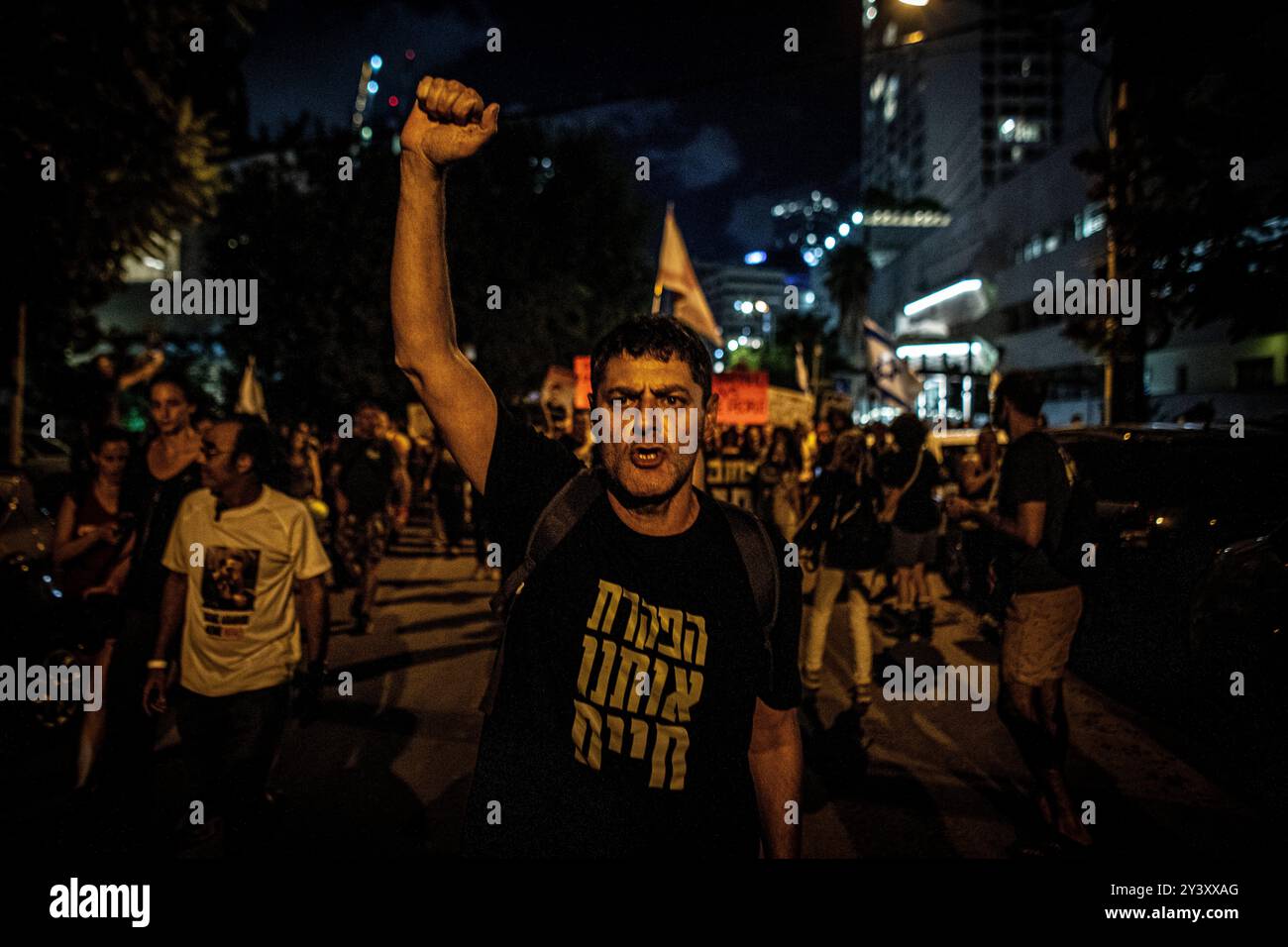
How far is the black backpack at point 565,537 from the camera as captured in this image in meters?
1.91

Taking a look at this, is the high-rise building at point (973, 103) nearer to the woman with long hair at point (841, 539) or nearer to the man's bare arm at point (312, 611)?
the woman with long hair at point (841, 539)

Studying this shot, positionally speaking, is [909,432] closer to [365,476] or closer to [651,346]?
[365,476]

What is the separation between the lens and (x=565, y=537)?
6.33 feet

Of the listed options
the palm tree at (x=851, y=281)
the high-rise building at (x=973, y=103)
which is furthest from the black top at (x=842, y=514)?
the high-rise building at (x=973, y=103)

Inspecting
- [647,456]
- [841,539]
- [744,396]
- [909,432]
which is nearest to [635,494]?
[647,456]

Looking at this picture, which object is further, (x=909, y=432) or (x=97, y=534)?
(x=909, y=432)

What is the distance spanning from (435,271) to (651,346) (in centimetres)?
52

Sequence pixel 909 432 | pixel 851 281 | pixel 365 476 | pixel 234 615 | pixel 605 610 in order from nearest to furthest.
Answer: pixel 605 610 < pixel 234 615 < pixel 909 432 < pixel 365 476 < pixel 851 281

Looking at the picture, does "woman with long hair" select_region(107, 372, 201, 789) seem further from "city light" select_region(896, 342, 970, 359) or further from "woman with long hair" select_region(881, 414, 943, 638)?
"city light" select_region(896, 342, 970, 359)

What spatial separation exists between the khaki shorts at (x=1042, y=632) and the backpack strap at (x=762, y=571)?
254 cm

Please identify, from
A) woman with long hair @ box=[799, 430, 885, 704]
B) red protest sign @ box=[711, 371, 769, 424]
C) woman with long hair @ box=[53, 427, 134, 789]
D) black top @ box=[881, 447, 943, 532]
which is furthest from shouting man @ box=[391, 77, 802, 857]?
red protest sign @ box=[711, 371, 769, 424]
